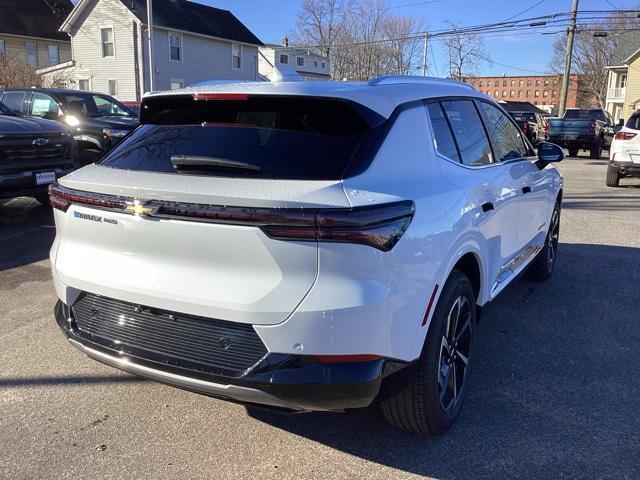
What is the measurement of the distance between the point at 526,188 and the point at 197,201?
2.84m

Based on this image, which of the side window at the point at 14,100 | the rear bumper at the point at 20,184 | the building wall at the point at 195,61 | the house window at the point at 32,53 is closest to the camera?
the rear bumper at the point at 20,184

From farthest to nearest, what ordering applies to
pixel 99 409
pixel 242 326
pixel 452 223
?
1. pixel 99 409
2. pixel 452 223
3. pixel 242 326

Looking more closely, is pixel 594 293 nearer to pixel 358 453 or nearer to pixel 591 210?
pixel 358 453

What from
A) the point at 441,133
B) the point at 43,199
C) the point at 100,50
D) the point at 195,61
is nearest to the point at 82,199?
the point at 441,133

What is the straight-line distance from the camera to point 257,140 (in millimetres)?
2635

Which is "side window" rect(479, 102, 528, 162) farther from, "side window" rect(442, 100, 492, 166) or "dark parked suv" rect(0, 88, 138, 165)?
"dark parked suv" rect(0, 88, 138, 165)

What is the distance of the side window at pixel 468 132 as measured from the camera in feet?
11.2

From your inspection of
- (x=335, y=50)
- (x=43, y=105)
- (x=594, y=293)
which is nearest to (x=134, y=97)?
(x=43, y=105)

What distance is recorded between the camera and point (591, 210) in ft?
31.9

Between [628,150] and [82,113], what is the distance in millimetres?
10992

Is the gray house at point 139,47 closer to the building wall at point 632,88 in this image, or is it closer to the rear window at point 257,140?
the rear window at point 257,140

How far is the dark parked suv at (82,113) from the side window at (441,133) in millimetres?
7951

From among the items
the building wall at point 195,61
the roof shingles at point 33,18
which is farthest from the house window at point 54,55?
the building wall at point 195,61

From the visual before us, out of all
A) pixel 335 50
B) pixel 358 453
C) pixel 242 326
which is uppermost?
pixel 335 50
